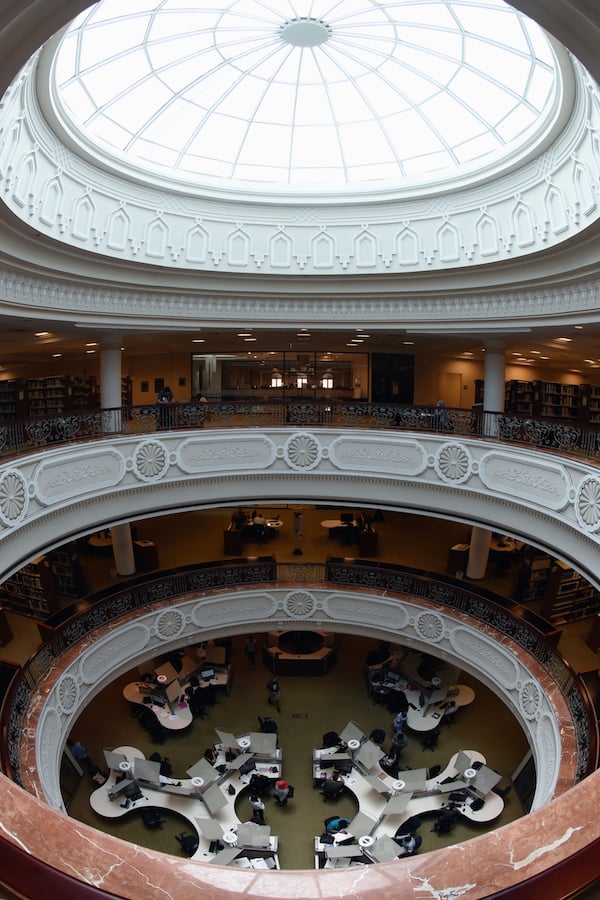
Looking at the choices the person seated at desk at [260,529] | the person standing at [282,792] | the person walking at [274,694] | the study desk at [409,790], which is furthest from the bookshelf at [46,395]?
the study desk at [409,790]

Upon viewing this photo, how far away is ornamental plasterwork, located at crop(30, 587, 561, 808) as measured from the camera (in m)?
10.5

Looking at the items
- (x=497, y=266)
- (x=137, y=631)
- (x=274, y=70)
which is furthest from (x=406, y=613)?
(x=274, y=70)

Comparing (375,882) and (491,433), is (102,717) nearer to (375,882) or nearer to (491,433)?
(491,433)

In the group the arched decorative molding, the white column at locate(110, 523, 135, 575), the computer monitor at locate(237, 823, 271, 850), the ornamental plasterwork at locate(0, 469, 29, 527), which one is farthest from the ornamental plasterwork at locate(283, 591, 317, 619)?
the ornamental plasterwork at locate(0, 469, 29, 527)

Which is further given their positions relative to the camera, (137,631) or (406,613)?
(406,613)

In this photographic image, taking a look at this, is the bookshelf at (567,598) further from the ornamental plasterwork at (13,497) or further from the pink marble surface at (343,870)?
the pink marble surface at (343,870)

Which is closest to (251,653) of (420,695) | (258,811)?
(420,695)

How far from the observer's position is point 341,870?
1857 millimetres

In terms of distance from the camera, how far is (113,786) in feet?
38.6

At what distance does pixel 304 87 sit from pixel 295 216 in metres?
2.72

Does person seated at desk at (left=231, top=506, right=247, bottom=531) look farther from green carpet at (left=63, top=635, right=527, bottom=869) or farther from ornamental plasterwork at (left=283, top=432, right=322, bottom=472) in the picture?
ornamental plasterwork at (left=283, top=432, right=322, bottom=472)

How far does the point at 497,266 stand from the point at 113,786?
43.5 feet

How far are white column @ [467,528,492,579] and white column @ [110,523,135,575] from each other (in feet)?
30.8

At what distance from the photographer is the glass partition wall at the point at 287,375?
1947 cm
